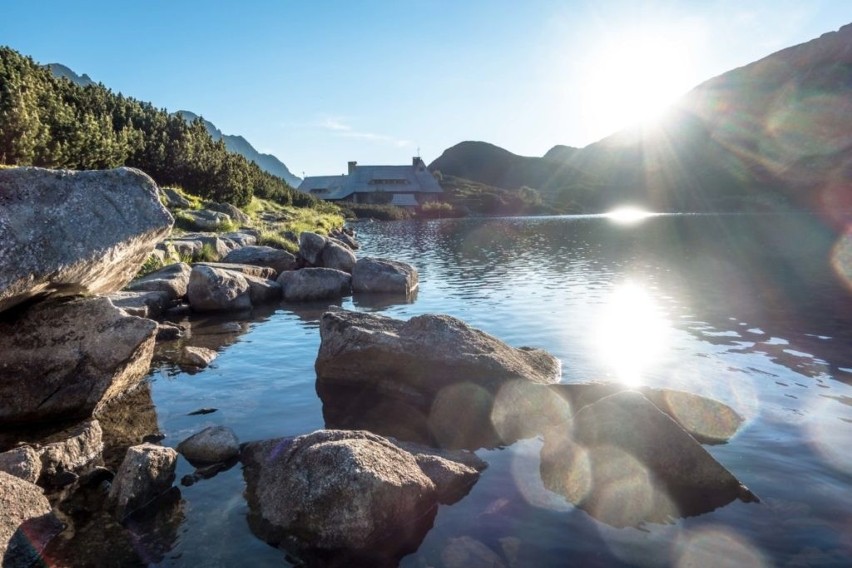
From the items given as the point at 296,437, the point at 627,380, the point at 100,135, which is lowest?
the point at 627,380

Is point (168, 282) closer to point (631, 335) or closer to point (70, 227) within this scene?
point (70, 227)

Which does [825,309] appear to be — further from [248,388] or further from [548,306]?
[248,388]

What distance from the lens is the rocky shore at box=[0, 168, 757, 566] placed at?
6.49 metres

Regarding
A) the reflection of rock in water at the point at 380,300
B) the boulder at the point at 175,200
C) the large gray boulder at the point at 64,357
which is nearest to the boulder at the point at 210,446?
the large gray boulder at the point at 64,357

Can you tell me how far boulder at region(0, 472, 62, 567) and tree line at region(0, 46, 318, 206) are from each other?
2503 cm

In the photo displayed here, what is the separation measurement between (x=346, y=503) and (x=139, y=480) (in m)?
2.91

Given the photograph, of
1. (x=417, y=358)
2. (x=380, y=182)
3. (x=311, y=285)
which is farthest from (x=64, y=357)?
(x=380, y=182)

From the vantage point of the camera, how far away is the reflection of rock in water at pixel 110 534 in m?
6.10

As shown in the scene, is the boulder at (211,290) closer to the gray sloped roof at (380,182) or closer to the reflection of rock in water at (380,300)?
the reflection of rock in water at (380,300)

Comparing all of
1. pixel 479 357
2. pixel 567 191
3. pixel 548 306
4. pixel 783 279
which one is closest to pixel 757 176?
pixel 567 191

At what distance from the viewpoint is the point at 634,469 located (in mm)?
7715

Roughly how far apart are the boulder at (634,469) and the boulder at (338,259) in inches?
812

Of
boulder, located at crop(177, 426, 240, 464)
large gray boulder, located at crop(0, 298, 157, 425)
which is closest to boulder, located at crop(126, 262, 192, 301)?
large gray boulder, located at crop(0, 298, 157, 425)

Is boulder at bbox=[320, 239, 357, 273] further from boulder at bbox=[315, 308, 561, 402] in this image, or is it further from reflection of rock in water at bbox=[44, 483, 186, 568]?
reflection of rock in water at bbox=[44, 483, 186, 568]
